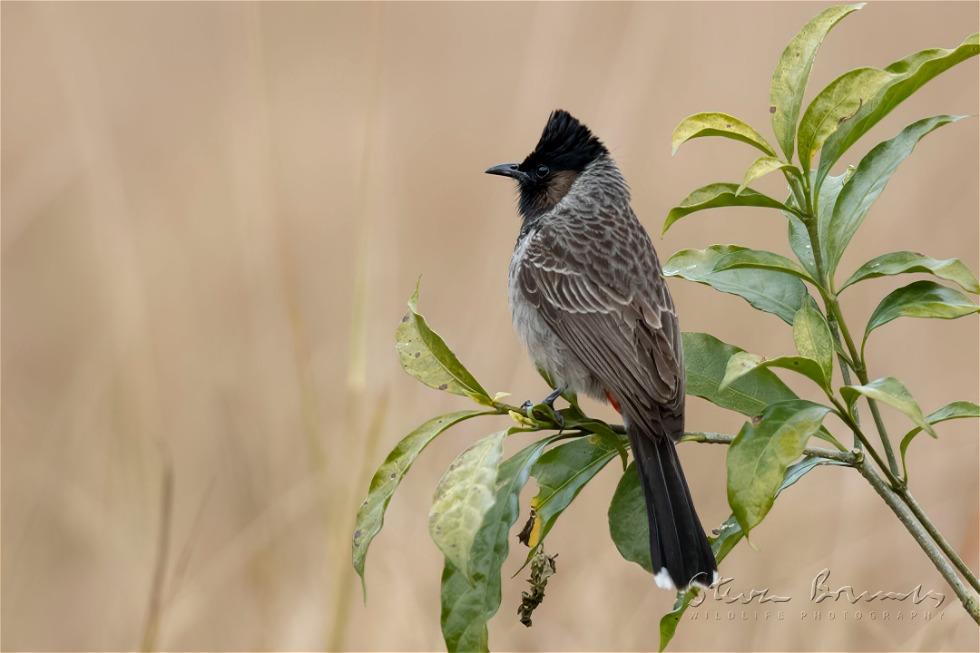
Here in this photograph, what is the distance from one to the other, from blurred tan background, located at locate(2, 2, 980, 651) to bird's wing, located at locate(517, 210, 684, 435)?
56 centimetres

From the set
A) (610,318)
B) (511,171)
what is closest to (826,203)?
(610,318)

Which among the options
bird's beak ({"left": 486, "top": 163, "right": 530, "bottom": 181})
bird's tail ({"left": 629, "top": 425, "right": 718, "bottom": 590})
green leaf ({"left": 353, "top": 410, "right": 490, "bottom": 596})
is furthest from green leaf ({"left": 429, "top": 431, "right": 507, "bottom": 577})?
bird's beak ({"left": 486, "top": 163, "right": 530, "bottom": 181})

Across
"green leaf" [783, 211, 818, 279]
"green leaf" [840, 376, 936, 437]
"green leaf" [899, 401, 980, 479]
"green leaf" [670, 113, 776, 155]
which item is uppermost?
"green leaf" [670, 113, 776, 155]

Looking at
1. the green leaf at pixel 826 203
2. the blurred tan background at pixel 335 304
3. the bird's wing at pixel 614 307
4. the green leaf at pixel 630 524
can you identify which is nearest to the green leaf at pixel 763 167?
the green leaf at pixel 826 203

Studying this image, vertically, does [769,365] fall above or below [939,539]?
above

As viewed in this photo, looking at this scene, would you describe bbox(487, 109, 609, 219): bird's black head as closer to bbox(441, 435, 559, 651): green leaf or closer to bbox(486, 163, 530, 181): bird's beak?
bbox(486, 163, 530, 181): bird's beak

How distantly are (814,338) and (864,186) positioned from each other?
30cm

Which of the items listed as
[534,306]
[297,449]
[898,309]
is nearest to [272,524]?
[534,306]

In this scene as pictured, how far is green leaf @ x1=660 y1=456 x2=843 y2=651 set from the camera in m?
1.93

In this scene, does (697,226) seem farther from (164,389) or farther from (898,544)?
(164,389)

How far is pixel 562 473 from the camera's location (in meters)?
2.26

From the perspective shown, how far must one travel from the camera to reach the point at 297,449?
503 cm

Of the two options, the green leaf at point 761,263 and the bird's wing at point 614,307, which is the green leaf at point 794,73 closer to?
the green leaf at point 761,263
